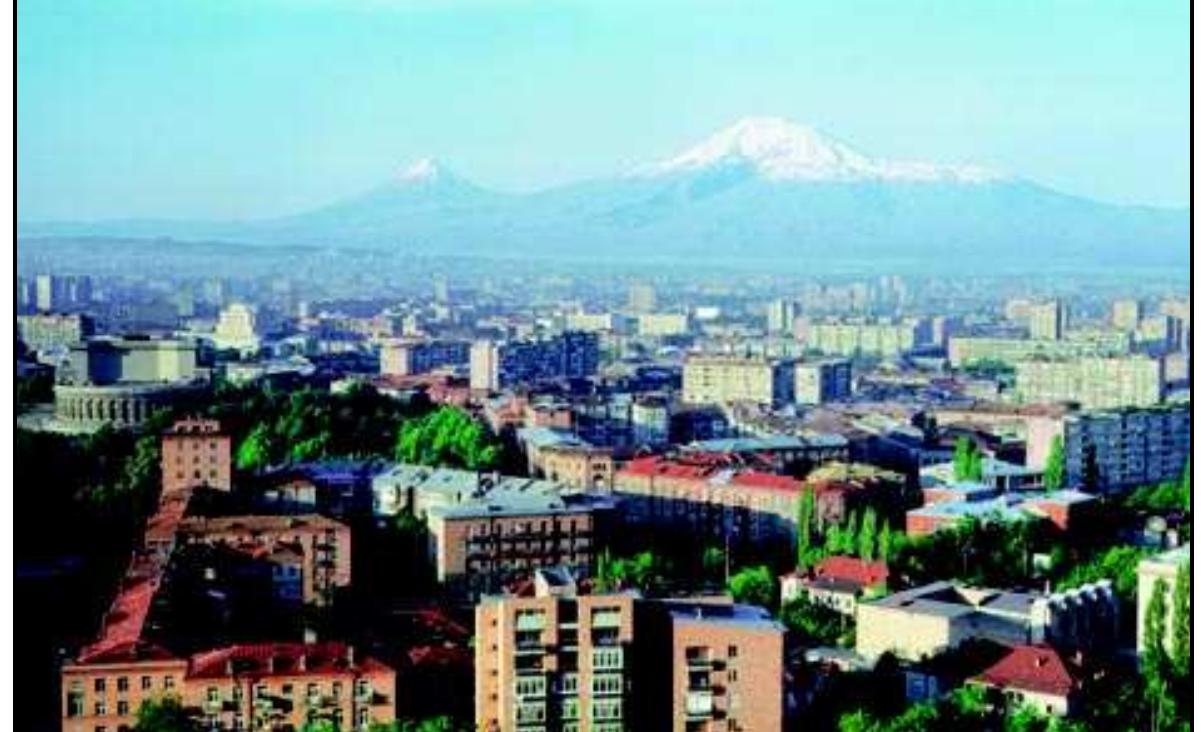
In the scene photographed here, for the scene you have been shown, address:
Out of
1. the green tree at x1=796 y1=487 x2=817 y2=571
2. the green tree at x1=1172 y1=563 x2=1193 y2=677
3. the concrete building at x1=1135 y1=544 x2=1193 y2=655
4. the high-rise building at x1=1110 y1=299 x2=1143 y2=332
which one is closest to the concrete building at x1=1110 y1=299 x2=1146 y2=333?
the high-rise building at x1=1110 y1=299 x2=1143 y2=332

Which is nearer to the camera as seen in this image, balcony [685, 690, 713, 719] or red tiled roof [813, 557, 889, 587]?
balcony [685, 690, 713, 719]

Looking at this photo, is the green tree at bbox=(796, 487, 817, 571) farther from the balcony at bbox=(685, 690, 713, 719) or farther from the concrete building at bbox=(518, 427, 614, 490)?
the balcony at bbox=(685, 690, 713, 719)

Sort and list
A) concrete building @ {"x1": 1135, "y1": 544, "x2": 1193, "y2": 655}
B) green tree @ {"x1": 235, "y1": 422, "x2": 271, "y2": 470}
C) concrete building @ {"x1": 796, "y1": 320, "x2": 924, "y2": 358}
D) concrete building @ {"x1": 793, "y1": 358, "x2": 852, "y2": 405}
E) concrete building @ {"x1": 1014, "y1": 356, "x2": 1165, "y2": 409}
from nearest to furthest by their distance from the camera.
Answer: concrete building @ {"x1": 1135, "y1": 544, "x2": 1193, "y2": 655} < green tree @ {"x1": 235, "y1": 422, "x2": 271, "y2": 470} < concrete building @ {"x1": 796, "y1": 320, "x2": 924, "y2": 358} < concrete building @ {"x1": 793, "y1": 358, "x2": 852, "y2": 405} < concrete building @ {"x1": 1014, "y1": 356, "x2": 1165, "y2": 409}

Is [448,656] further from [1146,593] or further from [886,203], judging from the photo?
[886,203]

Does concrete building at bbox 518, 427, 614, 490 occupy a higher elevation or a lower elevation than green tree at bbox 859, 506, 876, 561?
higher

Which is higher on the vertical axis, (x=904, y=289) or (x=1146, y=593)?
(x=904, y=289)

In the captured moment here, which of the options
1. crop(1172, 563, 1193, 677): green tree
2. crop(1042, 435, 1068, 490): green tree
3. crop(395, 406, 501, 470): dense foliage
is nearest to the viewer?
crop(1172, 563, 1193, 677): green tree

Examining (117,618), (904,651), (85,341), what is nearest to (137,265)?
(85,341)
